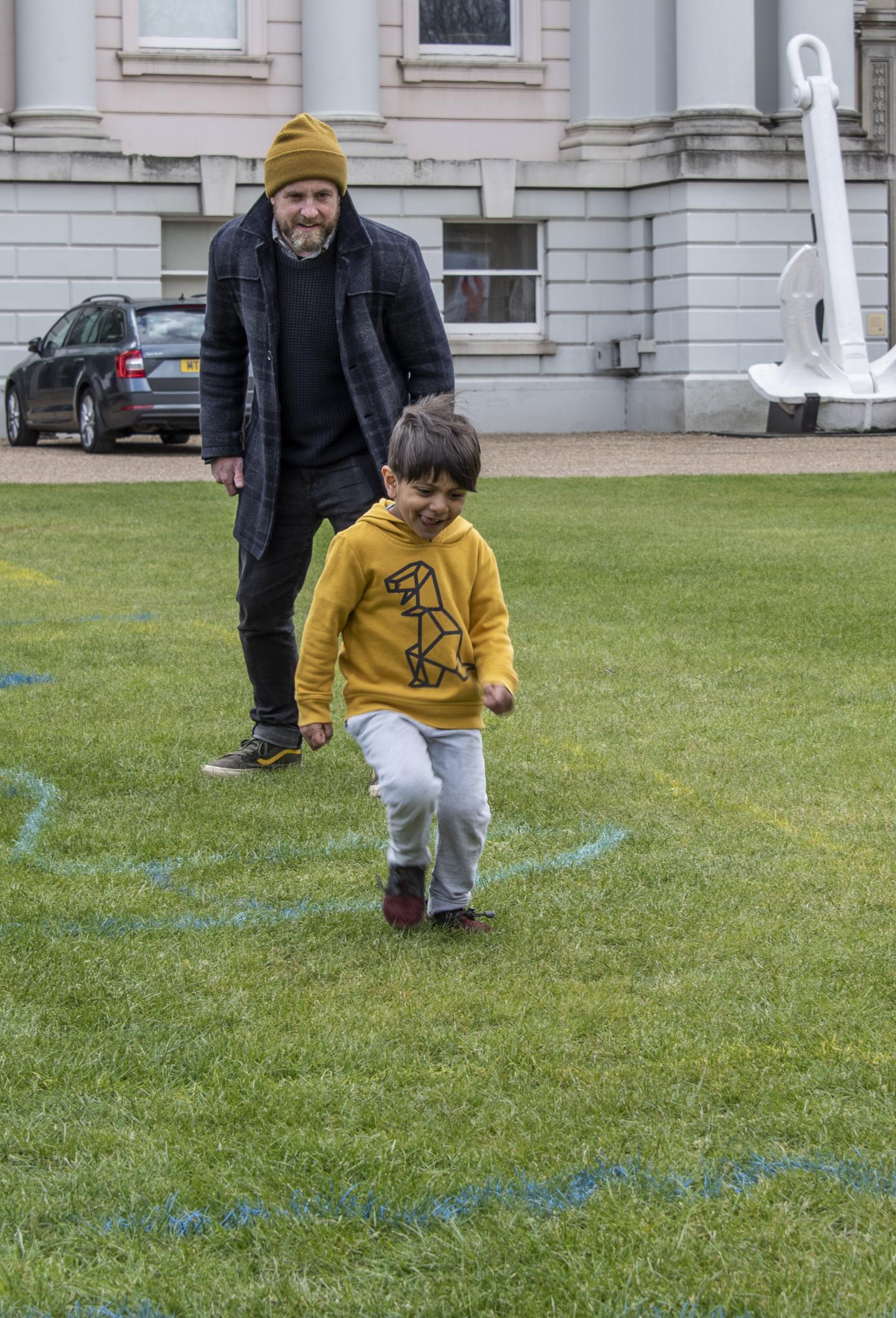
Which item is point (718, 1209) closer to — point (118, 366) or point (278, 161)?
point (278, 161)

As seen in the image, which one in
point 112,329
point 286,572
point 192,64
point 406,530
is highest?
point 192,64

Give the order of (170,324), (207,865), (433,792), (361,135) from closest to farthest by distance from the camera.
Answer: (433,792) → (207,865) → (170,324) → (361,135)

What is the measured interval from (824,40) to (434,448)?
2663cm

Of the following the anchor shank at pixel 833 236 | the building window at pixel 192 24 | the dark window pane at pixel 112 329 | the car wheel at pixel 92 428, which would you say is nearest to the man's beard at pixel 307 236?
the dark window pane at pixel 112 329

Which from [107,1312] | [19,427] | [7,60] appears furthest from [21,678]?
[7,60]

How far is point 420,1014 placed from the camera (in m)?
3.95

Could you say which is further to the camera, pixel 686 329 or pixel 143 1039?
pixel 686 329

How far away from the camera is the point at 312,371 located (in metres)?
6.14

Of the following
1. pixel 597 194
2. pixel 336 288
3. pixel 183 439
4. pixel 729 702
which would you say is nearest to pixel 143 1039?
pixel 336 288

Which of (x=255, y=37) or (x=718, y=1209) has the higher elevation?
(x=255, y=37)

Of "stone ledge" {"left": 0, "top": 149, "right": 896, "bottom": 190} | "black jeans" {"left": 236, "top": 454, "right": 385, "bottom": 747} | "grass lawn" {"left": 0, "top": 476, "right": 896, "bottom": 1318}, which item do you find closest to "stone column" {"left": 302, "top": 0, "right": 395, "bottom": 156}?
"stone ledge" {"left": 0, "top": 149, "right": 896, "bottom": 190}

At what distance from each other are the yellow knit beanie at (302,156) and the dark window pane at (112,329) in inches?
631

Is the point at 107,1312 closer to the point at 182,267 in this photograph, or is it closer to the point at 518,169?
the point at 182,267

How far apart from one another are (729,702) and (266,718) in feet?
6.08
